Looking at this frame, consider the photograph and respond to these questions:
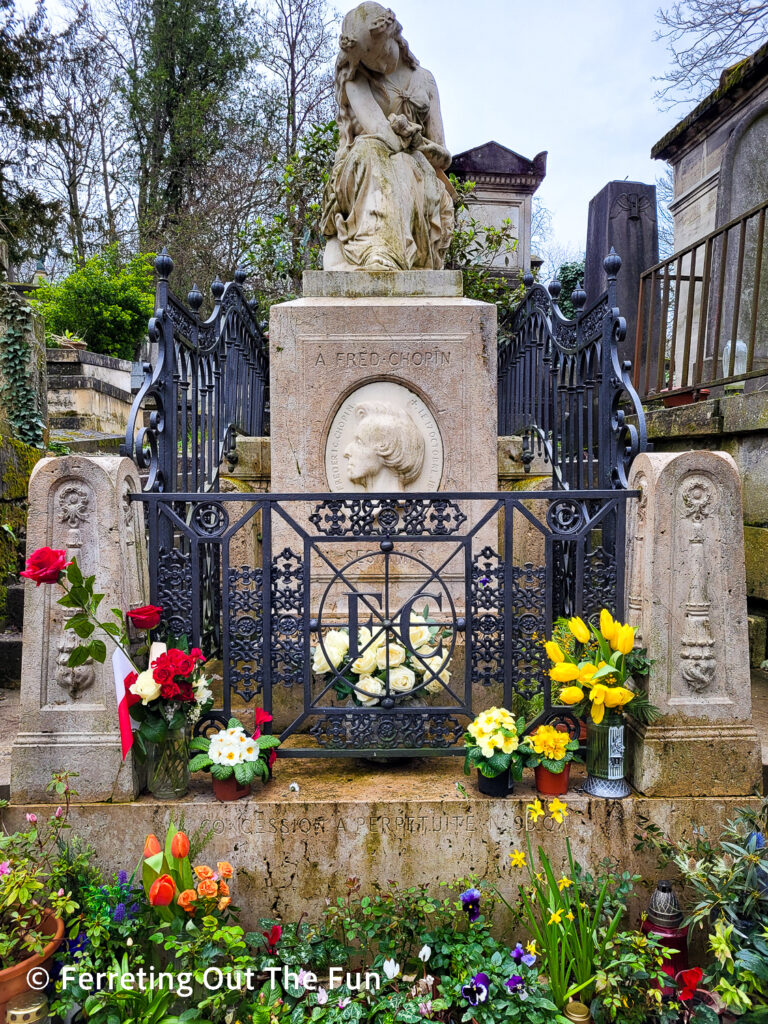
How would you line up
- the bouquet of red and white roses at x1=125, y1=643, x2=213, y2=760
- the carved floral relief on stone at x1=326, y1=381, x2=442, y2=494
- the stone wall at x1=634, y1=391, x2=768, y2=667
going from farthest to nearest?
the stone wall at x1=634, y1=391, x2=768, y2=667
the carved floral relief on stone at x1=326, y1=381, x2=442, y2=494
the bouquet of red and white roses at x1=125, y1=643, x2=213, y2=760

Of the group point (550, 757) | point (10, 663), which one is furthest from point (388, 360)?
point (10, 663)

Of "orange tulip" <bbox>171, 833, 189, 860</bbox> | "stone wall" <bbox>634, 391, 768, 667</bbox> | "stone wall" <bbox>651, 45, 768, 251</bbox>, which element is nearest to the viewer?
"orange tulip" <bbox>171, 833, 189, 860</bbox>

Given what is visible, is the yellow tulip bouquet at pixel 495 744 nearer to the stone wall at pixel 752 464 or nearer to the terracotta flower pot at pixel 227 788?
the terracotta flower pot at pixel 227 788

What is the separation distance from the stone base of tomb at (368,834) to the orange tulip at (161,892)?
0.42 metres

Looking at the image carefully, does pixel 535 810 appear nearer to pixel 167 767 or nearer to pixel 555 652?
pixel 555 652

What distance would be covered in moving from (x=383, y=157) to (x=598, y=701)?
140 inches

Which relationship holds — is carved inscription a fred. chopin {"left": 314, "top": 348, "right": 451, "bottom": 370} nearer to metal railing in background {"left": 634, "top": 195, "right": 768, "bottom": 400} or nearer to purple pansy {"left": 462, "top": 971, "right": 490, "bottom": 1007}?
metal railing in background {"left": 634, "top": 195, "right": 768, "bottom": 400}

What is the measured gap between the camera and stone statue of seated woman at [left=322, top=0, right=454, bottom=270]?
165 inches

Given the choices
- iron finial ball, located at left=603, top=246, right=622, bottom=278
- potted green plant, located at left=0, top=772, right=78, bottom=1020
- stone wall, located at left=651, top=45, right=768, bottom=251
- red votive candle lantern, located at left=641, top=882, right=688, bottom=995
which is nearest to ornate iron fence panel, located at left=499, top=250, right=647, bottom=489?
iron finial ball, located at left=603, top=246, right=622, bottom=278

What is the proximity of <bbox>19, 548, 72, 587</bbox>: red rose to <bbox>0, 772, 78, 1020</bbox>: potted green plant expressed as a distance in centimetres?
71

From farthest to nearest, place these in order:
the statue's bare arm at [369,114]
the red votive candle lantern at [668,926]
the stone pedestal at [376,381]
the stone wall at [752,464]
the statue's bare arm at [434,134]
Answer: the statue's bare arm at [434,134] < the statue's bare arm at [369,114] < the stone wall at [752,464] < the stone pedestal at [376,381] < the red votive candle lantern at [668,926]

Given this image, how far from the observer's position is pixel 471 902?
7.41ft

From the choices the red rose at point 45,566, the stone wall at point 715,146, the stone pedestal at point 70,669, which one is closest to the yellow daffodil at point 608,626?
the stone pedestal at point 70,669

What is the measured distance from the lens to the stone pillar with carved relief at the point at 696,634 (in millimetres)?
2428
